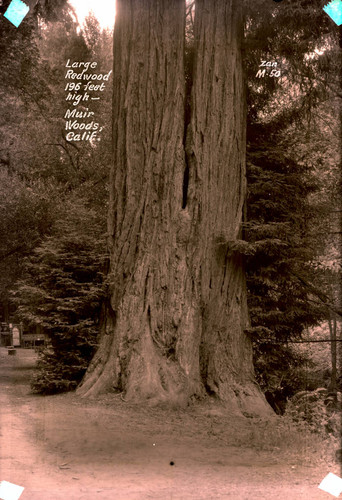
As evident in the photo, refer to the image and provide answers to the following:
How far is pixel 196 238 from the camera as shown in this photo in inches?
404

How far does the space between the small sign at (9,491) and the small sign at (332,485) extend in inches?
108

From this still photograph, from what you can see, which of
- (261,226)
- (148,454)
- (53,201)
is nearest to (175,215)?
(261,226)

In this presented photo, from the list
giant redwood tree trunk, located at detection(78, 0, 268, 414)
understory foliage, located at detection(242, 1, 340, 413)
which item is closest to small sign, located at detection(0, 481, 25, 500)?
giant redwood tree trunk, located at detection(78, 0, 268, 414)

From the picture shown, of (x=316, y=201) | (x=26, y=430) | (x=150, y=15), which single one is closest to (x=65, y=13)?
(x=150, y=15)

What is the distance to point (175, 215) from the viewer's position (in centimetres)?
1024

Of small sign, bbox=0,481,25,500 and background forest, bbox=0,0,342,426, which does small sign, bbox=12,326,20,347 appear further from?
small sign, bbox=0,481,25,500

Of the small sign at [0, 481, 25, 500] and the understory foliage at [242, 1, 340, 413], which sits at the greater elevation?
the understory foliage at [242, 1, 340, 413]

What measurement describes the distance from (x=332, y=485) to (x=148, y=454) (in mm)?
2103

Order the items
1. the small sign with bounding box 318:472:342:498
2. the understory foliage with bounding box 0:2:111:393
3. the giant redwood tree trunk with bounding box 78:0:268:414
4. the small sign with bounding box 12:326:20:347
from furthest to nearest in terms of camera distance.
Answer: the small sign with bounding box 12:326:20:347 → the understory foliage with bounding box 0:2:111:393 → the giant redwood tree trunk with bounding box 78:0:268:414 → the small sign with bounding box 318:472:342:498

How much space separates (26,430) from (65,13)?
38.1 ft

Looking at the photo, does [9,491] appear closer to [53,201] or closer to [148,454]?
[148,454]

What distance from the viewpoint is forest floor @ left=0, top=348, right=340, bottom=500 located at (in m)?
5.69

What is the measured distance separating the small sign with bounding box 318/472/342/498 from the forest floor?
6 centimetres

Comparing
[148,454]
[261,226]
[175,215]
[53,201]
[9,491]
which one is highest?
[53,201]
